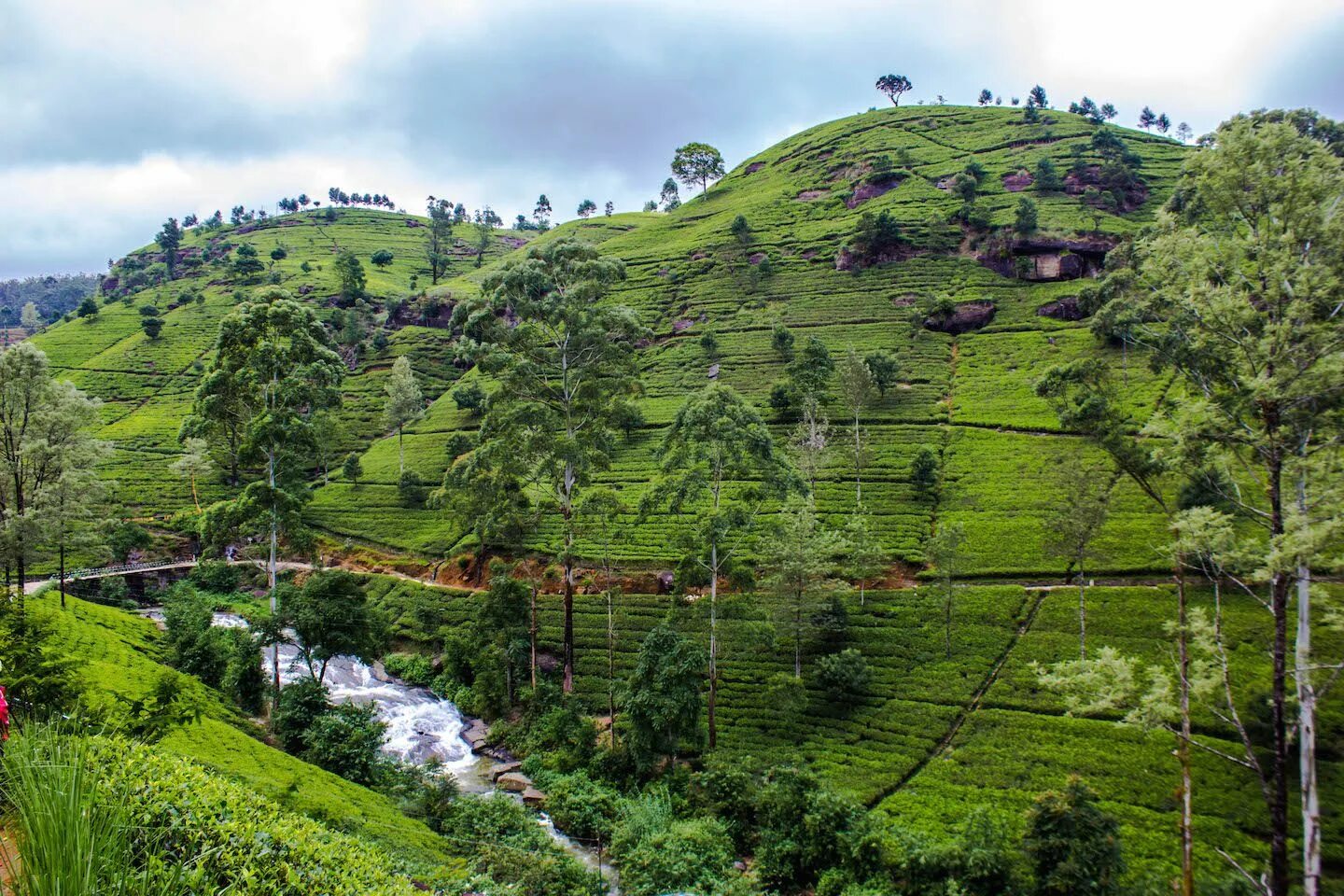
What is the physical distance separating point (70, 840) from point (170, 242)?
182 metres

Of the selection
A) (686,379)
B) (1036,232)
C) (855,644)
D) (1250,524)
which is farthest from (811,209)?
(855,644)

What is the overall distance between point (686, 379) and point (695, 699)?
157 ft

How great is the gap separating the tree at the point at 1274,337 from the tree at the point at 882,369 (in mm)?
42583

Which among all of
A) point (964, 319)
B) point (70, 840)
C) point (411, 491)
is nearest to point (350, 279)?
point (411, 491)

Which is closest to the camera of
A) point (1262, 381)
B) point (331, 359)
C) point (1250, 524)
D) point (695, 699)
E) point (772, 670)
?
point (1262, 381)

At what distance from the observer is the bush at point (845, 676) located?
28.0 meters

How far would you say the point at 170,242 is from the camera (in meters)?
140

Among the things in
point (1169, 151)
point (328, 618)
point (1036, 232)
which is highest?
point (1169, 151)

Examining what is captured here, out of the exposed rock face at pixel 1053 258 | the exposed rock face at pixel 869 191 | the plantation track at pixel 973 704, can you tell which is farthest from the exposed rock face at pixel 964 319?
Answer: the plantation track at pixel 973 704

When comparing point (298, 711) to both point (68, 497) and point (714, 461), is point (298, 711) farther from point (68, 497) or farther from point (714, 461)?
point (714, 461)

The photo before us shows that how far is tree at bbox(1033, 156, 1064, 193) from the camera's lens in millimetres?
92000

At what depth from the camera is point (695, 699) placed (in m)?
23.9

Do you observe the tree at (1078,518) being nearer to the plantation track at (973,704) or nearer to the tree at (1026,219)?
the plantation track at (973,704)

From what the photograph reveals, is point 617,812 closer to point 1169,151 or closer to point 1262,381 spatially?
point 1262,381
